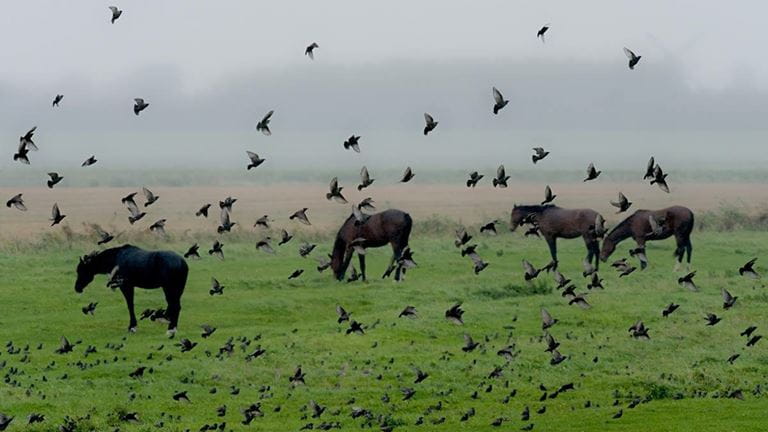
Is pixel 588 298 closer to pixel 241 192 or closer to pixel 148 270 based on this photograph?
pixel 148 270

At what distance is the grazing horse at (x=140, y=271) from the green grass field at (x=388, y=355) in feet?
3.52

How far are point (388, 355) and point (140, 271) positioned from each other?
9.58m

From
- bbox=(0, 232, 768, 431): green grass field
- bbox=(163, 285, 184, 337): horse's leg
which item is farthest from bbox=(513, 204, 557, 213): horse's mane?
bbox=(163, 285, 184, 337): horse's leg

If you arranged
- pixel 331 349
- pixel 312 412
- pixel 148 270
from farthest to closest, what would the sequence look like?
pixel 148 270 < pixel 331 349 < pixel 312 412

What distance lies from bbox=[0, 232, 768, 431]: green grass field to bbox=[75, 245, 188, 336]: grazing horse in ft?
3.52

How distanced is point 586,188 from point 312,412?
162933mm

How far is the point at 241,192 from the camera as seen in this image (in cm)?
18000

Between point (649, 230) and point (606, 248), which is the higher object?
point (649, 230)

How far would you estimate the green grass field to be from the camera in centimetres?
3447

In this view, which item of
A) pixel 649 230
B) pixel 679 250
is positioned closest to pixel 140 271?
pixel 649 230

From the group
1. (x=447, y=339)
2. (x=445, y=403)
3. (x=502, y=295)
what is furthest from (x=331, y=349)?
(x=502, y=295)

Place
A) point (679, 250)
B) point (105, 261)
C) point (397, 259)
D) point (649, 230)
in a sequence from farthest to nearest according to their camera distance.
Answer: point (649, 230) < point (679, 250) < point (397, 259) < point (105, 261)

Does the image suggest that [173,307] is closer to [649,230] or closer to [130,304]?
[130,304]

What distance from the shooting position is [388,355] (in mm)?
41625
